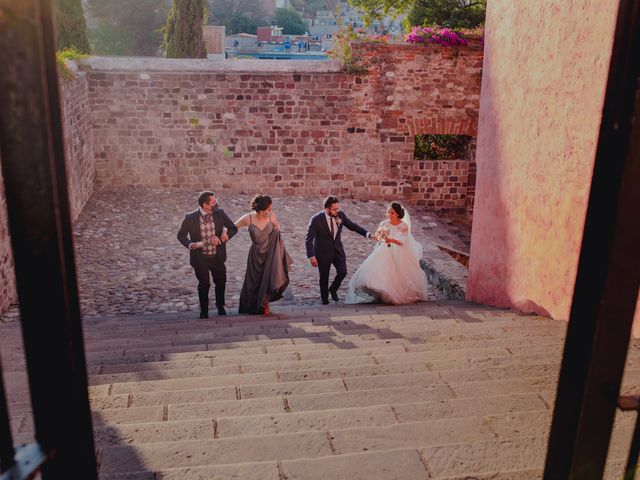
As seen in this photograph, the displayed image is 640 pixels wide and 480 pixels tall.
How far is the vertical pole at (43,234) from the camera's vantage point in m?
1.09

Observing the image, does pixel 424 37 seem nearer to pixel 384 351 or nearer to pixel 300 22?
A: pixel 384 351

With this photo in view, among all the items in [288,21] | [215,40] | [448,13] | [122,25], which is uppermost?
[288,21]

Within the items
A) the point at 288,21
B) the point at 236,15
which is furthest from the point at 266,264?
the point at 288,21

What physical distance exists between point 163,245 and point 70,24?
7.10m

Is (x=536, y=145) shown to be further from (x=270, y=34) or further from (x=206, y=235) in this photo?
(x=270, y=34)

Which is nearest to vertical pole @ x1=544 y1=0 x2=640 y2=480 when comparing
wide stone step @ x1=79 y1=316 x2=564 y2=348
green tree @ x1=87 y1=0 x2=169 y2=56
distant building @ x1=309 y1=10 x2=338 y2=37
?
wide stone step @ x1=79 y1=316 x2=564 y2=348

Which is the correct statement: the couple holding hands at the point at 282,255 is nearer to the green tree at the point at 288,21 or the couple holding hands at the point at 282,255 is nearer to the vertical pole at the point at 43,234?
the vertical pole at the point at 43,234

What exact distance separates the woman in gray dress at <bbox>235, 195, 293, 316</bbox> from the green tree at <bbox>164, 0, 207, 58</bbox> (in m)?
11.3

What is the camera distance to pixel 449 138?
1471 cm

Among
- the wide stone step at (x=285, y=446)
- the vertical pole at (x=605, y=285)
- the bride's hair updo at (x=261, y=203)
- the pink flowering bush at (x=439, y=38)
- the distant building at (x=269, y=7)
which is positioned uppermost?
the distant building at (x=269, y=7)

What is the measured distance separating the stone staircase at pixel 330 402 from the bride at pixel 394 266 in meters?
1.85

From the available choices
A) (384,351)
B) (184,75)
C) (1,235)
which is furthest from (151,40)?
(384,351)

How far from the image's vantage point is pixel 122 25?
29188 mm

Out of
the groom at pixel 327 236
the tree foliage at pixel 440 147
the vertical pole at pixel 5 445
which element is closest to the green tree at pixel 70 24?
the tree foliage at pixel 440 147
